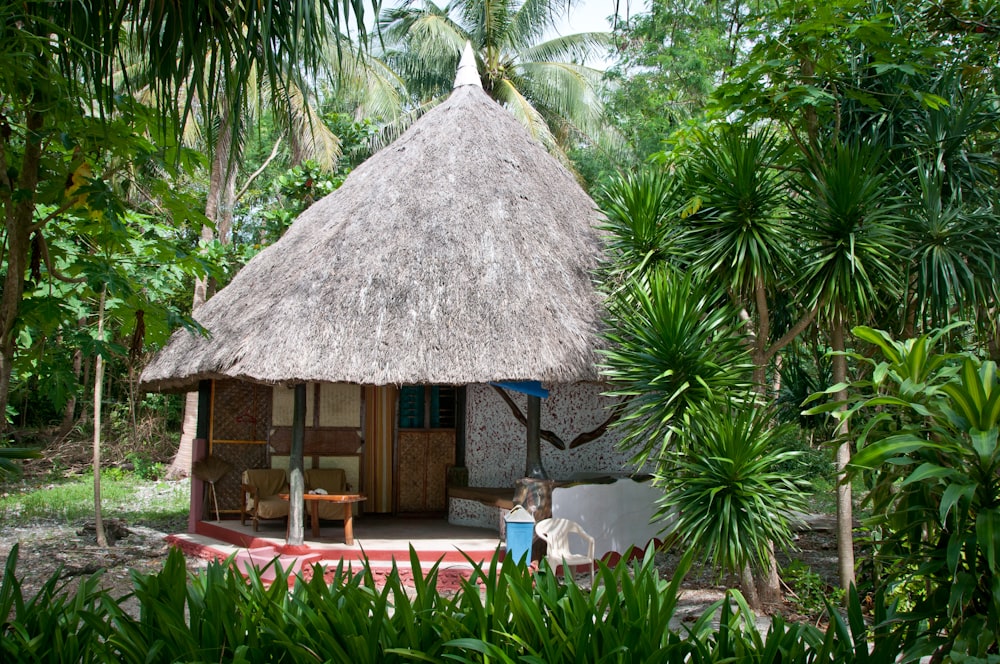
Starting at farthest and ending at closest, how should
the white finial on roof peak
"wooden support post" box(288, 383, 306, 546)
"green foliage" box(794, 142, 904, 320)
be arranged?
the white finial on roof peak < "wooden support post" box(288, 383, 306, 546) < "green foliage" box(794, 142, 904, 320)

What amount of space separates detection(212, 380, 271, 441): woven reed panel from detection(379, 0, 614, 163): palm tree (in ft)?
36.9

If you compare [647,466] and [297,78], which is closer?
[297,78]

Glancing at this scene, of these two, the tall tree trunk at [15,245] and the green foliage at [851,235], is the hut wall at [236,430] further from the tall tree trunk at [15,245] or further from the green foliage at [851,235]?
the tall tree trunk at [15,245]

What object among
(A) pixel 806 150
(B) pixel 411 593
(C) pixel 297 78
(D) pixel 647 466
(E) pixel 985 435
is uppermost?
(A) pixel 806 150

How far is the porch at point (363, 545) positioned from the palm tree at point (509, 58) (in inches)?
490

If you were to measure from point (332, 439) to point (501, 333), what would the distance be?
325cm

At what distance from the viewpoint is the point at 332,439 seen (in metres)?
9.70

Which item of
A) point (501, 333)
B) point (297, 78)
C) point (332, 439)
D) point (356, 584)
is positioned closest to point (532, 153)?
point (501, 333)

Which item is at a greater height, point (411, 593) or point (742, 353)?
point (742, 353)

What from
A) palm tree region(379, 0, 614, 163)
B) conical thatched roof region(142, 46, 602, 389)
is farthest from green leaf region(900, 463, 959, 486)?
palm tree region(379, 0, 614, 163)

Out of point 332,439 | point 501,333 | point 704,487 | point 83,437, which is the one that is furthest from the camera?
point 83,437

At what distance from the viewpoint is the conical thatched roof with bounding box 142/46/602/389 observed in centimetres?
720

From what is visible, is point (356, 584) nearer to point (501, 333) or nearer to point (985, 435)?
point (985, 435)

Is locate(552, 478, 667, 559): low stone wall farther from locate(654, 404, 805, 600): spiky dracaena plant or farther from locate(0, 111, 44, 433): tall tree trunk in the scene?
locate(0, 111, 44, 433): tall tree trunk
